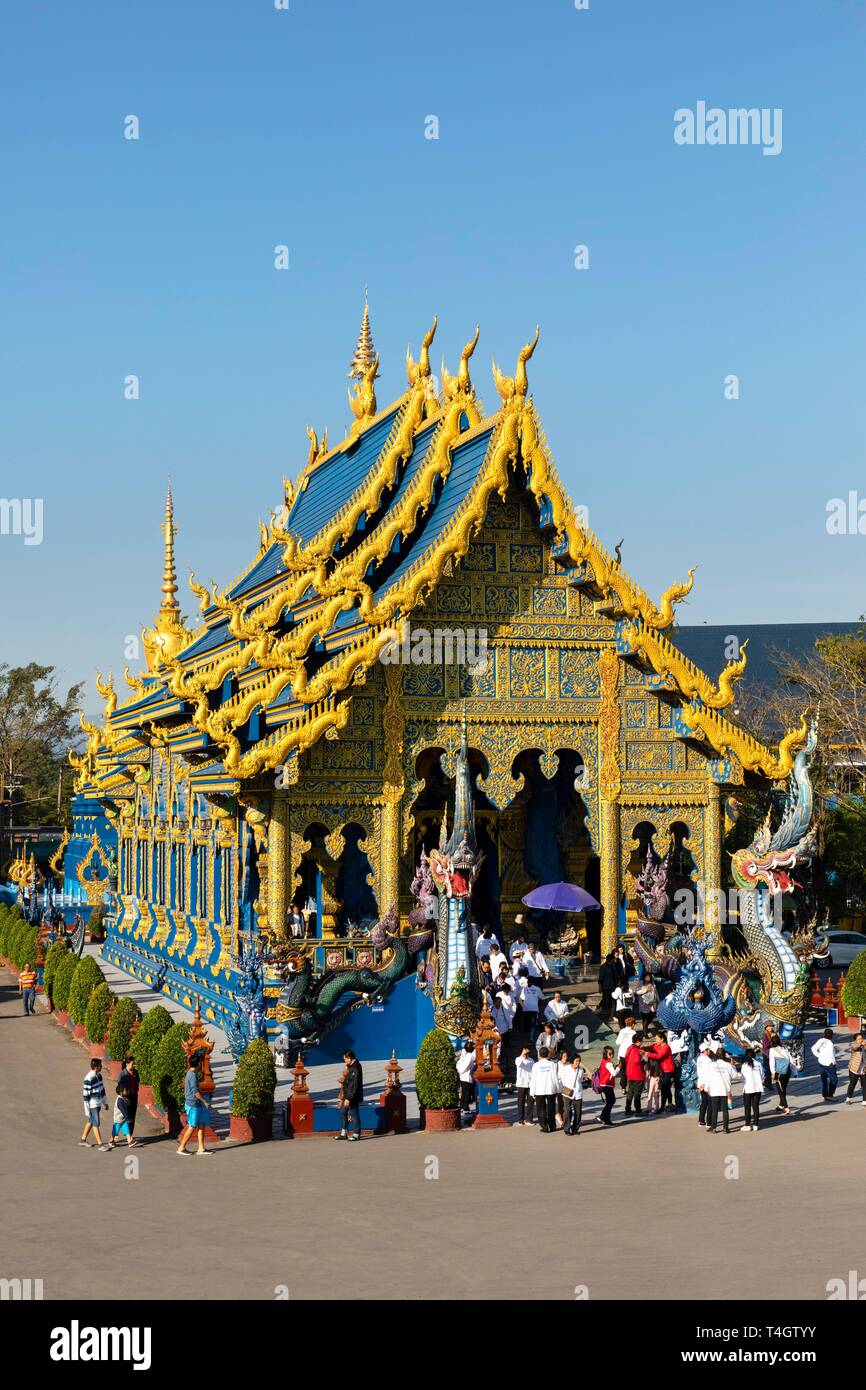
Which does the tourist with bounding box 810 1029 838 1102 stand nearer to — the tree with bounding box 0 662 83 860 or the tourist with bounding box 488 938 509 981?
the tourist with bounding box 488 938 509 981

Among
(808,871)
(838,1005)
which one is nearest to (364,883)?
(838,1005)

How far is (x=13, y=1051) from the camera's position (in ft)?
91.7

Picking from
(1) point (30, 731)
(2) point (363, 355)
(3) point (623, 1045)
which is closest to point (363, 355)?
(2) point (363, 355)

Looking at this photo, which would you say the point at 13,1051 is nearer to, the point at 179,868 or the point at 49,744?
the point at 179,868

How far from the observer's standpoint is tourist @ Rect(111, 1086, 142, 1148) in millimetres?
19391

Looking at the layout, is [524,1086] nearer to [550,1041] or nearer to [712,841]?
[550,1041]

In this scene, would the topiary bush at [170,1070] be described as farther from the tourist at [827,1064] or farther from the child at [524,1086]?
the tourist at [827,1064]

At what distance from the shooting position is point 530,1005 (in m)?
25.0

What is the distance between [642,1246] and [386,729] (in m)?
13.4

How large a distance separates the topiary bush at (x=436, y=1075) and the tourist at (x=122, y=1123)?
3451mm

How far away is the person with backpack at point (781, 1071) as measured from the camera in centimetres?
2170

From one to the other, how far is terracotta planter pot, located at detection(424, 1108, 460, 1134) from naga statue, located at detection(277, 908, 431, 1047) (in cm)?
411

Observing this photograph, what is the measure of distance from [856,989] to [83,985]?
42.1ft

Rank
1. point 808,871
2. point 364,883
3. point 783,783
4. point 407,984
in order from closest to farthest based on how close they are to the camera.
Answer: point 407,984 < point 783,783 < point 364,883 < point 808,871
